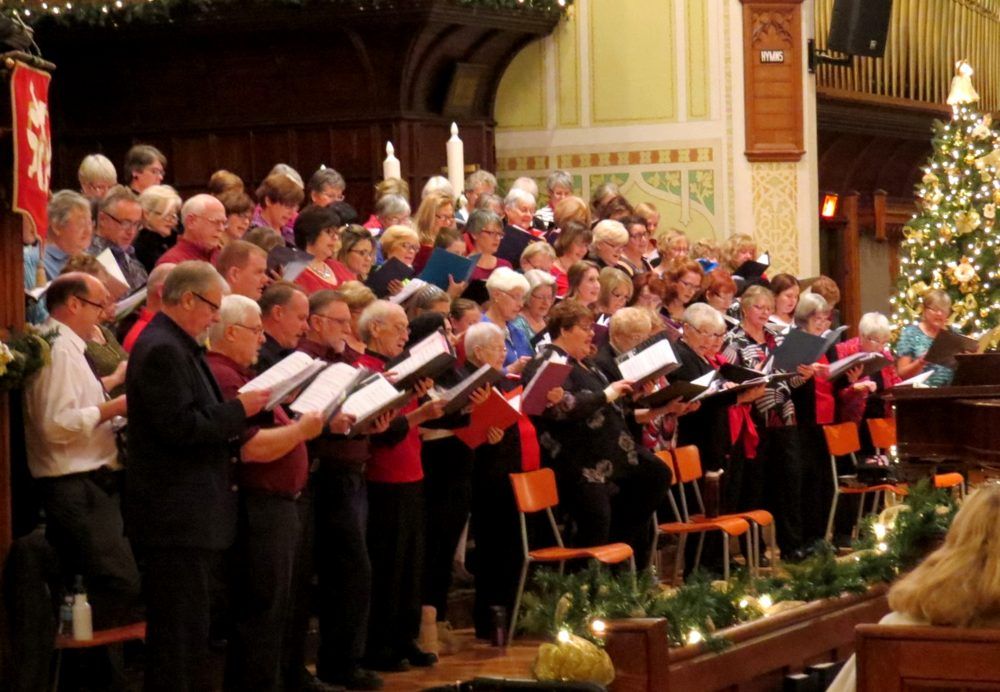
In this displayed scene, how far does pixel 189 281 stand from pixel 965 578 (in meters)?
2.45

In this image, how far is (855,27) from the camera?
44.4 ft

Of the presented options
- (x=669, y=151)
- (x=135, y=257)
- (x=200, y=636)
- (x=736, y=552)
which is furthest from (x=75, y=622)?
(x=669, y=151)

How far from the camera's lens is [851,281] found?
15.2m

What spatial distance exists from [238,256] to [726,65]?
7389 millimetres

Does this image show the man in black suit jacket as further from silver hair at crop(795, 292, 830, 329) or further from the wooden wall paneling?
the wooden wall paneling

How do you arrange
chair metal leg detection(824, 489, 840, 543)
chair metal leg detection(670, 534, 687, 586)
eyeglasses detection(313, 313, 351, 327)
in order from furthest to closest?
chair metal leg detection(824, 489, 840, 543), chair metal leg detection(670, 534, 687, 586), eyeglasses detection(313, 313, 351, 327)

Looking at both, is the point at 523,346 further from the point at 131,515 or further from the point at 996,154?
the point at 996,154

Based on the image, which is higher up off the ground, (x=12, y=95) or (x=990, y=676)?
(x=12, y=95)

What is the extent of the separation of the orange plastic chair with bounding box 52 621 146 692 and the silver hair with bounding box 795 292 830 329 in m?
5.13

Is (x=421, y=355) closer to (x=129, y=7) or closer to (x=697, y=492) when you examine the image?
(x=697, y=492)

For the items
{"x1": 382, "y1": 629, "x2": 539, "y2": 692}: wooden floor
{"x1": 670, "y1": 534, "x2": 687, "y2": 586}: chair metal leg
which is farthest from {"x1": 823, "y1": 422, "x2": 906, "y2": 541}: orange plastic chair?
{"x1": 382, "y1": 629, "x2": 539, "y2": 692}: wooden floor

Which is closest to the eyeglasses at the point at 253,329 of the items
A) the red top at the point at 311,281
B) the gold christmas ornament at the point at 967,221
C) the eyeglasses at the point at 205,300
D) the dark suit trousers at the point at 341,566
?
the eyeglasses at the point at 205,300

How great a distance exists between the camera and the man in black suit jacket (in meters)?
5.18

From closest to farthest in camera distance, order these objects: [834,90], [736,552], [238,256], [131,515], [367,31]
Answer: [131,515]
[238,256]
[736,552]
[367,31]
[834,90]
